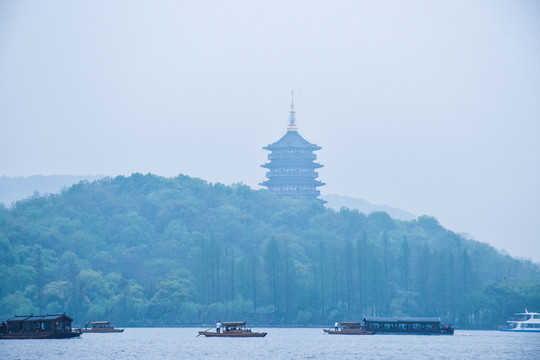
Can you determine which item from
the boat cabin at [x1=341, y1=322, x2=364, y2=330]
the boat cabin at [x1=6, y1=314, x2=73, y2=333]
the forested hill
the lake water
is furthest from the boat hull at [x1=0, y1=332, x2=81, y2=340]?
the forested hill

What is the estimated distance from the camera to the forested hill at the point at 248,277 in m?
129

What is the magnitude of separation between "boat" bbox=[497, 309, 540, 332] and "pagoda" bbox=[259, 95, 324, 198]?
75.8 metres

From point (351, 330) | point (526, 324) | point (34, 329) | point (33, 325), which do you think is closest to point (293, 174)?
point (526, 324)

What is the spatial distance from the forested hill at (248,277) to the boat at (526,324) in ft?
13.4

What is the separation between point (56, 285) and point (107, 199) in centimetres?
4580

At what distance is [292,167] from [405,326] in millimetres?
88054

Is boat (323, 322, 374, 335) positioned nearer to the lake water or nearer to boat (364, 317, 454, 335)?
the lake water

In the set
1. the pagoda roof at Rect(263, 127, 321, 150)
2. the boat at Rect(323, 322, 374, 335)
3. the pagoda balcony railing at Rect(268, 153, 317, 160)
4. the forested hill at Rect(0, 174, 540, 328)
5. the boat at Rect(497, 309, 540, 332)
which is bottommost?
the boat at Rect(323, 322, 374, 335)

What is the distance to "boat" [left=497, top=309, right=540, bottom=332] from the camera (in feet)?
381

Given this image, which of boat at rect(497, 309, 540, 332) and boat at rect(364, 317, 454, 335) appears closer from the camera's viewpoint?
boat at rect(364, 317, 454, 335)

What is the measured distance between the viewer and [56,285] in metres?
131

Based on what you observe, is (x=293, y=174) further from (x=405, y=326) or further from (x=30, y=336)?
(x=30, y=336)

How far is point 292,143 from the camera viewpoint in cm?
19362

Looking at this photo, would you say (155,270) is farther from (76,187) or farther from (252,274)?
(76,187)
